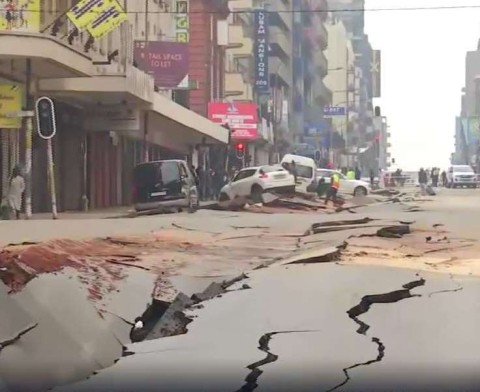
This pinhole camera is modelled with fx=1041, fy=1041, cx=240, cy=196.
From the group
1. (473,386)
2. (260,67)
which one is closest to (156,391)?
(473,386)

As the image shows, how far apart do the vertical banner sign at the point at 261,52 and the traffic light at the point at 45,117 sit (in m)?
48.9

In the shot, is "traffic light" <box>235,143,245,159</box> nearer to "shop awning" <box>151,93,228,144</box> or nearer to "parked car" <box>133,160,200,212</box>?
"shop awning" <box>151,93,228,144</box>

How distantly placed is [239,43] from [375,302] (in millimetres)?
61525

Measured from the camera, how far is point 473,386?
6.39 metres

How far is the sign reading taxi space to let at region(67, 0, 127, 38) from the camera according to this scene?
28.5 m

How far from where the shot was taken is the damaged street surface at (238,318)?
669cm

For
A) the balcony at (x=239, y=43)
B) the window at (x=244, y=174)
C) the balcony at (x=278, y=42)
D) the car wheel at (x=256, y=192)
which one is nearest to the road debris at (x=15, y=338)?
the car wheel at (x=256, y=192)

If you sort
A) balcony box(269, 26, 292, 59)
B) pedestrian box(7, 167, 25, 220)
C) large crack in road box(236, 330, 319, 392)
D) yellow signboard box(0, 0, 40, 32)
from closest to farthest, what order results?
1. large crack in road box(236, 330, 319, 392)
2. pedestrian box(7, 167, 25, 220)
3. yellow signboard box(0, 0, 40, 32)
4. balcony box(269, 26, 292, 59)

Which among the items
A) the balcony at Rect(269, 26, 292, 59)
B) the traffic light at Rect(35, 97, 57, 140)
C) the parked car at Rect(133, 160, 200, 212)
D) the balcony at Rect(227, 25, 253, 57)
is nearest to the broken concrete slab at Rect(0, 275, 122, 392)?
the traffic light at Rect(35, 97, 57, 140)

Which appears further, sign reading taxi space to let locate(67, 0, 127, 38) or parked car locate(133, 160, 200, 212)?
parked car locate(133, 160, 200, 212)

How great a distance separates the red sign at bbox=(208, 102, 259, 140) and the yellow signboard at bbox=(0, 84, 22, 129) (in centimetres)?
3337

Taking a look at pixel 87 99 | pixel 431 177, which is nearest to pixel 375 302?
pixel 87 99

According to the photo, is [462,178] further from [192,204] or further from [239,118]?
[192,204]

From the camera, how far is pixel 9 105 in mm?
28047
